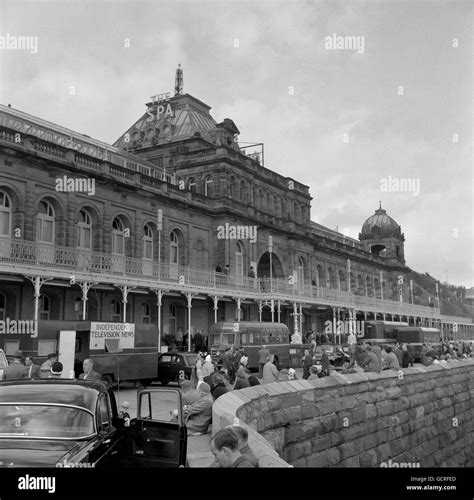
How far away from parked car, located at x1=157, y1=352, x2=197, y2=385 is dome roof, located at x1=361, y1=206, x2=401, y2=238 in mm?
62990

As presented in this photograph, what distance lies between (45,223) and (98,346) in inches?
451

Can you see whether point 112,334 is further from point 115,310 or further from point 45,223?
point 115,310

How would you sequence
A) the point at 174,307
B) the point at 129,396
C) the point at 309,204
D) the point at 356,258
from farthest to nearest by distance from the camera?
the point at 356,258
the point at 309,204
the point at 174,307
the point at 129,396

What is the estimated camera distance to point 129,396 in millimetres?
18562

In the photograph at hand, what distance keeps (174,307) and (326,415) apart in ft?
76.2

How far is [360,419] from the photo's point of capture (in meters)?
15.4

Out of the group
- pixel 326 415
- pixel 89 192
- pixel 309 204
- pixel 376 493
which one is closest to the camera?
pixel 376 493

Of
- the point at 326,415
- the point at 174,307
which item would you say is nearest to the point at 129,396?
the point at 326,415

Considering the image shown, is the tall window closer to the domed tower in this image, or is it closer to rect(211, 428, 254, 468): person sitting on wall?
rect(211, 428, 254, 468): person sitting on wall

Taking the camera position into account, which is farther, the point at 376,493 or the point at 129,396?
the point at 129,396

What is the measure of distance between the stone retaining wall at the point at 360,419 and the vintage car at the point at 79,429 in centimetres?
87

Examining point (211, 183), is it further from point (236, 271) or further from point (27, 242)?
point (27, 242)

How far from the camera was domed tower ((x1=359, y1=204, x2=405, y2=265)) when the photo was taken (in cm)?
7944

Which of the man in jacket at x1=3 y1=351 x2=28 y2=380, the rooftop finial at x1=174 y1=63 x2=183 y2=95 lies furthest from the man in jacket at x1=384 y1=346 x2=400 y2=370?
the rooftop finial at x1=174 y1=63 x2=183 y2=95
